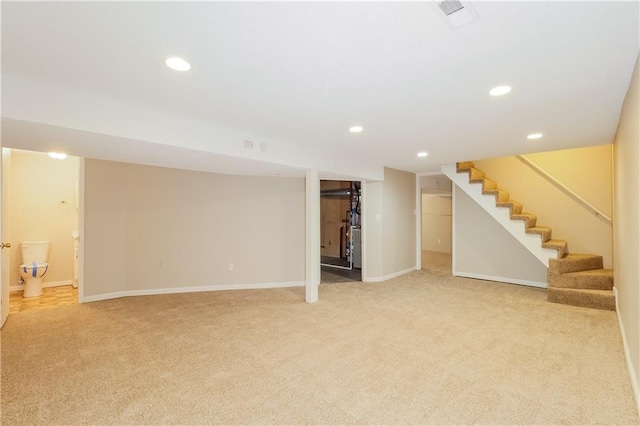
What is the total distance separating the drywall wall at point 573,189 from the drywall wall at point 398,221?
1.87 meters

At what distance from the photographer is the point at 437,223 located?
10.4 meters

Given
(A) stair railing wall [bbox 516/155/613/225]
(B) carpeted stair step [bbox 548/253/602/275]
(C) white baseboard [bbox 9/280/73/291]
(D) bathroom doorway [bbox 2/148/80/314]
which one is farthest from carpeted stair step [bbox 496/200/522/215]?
(C) white baseboard [bbox 9/280/73/291]

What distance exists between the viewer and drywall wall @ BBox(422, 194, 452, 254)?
10.1 meters

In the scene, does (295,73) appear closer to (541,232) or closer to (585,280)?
(541,232)

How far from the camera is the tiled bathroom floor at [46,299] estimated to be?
4297mm

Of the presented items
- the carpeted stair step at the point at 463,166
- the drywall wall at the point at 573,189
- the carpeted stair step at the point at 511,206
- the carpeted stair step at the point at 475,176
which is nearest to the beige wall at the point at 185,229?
the carpeted stair step at the point at 463,166

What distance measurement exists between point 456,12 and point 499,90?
116 centimetres

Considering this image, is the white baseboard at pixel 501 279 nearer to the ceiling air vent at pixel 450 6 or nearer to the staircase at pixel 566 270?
the staircase at pixel 566 270

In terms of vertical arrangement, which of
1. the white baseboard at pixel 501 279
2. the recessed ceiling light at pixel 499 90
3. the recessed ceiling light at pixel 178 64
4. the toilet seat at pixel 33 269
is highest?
the recessed ceiling light at pixel 178 64

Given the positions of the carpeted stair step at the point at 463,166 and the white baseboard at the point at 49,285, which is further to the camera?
the carpeted stair step at the point at 463,166

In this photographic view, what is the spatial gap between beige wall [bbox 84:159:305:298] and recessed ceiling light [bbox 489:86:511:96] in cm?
361

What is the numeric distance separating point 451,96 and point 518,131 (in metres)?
1.54

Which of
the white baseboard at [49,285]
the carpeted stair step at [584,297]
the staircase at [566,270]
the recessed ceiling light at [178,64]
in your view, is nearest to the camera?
the recessed ceiling light at [178,64]

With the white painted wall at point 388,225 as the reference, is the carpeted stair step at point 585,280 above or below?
below
